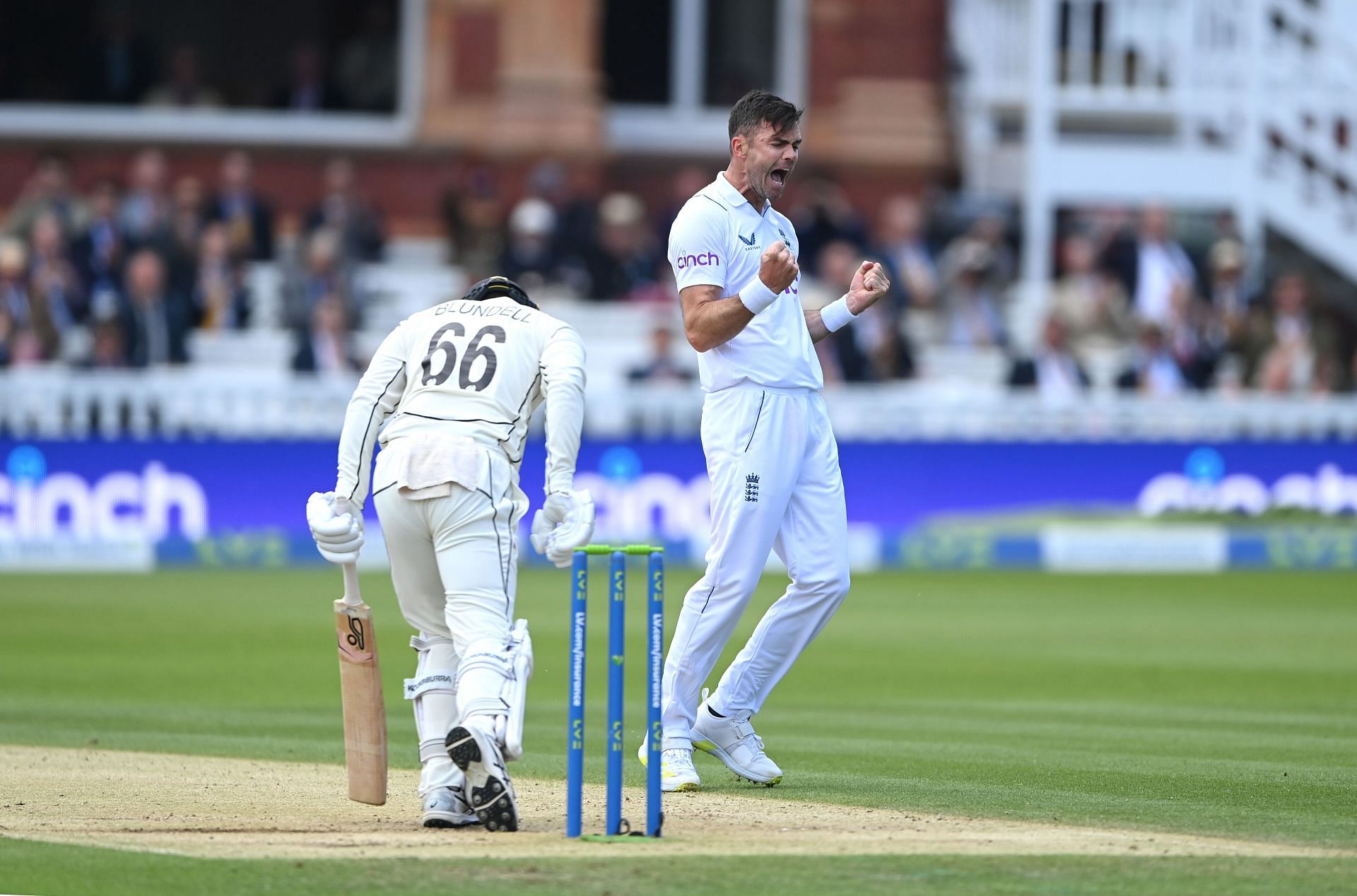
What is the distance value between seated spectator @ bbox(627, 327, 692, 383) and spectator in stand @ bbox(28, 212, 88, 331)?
15.2 ft

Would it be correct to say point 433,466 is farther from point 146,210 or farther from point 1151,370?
point 1151,370

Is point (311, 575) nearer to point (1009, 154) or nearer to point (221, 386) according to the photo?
point (221, 386)

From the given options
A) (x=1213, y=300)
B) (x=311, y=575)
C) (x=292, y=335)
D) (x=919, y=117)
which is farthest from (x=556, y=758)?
(x=919, y=117)

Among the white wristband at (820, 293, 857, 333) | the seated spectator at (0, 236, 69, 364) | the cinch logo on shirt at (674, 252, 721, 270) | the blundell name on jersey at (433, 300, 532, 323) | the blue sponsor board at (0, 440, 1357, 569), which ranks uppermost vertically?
the cinch logo on shirt at (674, 252, 721, 270)

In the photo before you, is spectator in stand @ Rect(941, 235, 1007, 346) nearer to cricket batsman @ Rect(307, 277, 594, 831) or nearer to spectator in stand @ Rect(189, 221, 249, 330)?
spectator in stand @ Rect(189, 221, 249, 330)

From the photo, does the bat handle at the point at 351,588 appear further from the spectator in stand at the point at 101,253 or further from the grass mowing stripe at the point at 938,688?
the spectator in stand at the point at 101,253

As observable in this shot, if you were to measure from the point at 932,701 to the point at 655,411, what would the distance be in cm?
791

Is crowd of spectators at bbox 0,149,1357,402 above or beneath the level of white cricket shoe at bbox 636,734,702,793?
above

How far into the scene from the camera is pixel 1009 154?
24.1 m

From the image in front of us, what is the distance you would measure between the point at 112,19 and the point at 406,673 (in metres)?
14.1

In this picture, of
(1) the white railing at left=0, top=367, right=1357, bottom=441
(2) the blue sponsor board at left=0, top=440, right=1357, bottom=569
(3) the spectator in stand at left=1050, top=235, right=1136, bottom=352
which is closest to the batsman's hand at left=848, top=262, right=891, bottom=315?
(2) the blue sponsor board at left=0, top=440, right=1357, bottom=569

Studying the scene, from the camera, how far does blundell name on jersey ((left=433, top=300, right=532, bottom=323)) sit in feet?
23.1

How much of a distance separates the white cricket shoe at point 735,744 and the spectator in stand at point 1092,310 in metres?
13.9

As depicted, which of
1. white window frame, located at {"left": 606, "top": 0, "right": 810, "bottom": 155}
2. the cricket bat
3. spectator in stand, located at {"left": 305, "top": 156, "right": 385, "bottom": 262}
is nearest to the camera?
the cricket bat
